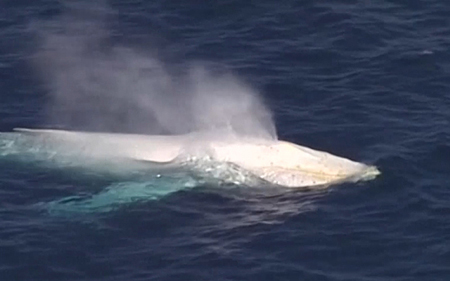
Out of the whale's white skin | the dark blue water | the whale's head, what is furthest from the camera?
the whale's white skin

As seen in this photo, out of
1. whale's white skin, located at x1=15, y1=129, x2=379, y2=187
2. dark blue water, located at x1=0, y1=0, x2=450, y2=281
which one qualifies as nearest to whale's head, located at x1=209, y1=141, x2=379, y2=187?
whale's white skin, located at x1=15, y1=129, x2=379, y2=187

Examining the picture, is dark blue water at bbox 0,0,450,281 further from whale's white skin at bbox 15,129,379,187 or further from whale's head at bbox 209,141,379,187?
whale's white skin at bbox 15,129,379,187

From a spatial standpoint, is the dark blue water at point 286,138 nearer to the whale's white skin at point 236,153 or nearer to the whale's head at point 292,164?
the whale's head at point 292,164

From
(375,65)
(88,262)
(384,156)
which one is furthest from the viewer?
(375,65)

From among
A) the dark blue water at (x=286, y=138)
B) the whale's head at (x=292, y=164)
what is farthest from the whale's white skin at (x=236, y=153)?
the dark blue water at (x=286, y=138)

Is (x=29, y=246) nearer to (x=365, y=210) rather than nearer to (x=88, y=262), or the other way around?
(x=88, y=262)

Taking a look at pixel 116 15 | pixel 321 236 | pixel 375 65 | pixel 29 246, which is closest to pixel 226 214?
pixel 321 236
